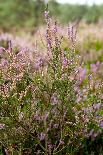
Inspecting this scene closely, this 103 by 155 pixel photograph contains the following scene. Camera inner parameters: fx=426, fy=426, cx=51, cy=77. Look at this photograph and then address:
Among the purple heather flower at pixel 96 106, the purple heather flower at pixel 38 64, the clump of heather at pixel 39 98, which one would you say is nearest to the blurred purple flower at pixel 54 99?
the clump of heather at pixel 39 98

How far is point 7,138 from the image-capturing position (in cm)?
324

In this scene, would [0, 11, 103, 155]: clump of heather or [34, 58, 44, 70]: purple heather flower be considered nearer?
[0, 11, 103, 155]: clump of heather

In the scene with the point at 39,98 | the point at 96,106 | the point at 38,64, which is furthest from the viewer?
the point at 96,106

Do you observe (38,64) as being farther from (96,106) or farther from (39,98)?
(96,106)

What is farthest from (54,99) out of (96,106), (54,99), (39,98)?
(96,106)

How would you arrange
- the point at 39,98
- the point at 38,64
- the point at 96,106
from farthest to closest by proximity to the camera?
the point at 96,106 < the point at 38,64 < the point at 39,98

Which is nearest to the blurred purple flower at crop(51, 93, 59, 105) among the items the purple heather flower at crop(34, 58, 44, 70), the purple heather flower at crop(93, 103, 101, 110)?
the purple heather flower at crop(34, 58, 44, 70)

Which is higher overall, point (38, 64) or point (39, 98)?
point (38, 64)

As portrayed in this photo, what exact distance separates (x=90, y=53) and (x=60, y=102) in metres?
6.15

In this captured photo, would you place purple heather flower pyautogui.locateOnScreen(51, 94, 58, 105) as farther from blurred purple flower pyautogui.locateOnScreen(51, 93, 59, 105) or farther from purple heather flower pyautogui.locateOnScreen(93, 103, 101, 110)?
purple heather flower pyautogui.locateOnScreen(93, 103, 101, 110)

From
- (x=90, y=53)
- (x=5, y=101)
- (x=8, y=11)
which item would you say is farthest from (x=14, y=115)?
(x=8, y=11)

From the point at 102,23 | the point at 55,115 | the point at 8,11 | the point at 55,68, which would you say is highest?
the point at 8,11

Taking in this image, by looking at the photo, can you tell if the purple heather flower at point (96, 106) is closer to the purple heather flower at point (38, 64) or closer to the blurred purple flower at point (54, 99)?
the blurred purple flower at point (54, 99)

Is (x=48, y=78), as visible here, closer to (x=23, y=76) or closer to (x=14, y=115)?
(x=23, y=76)
